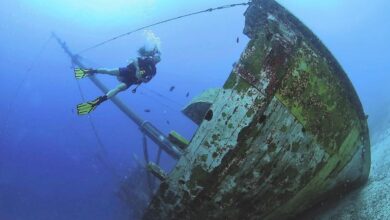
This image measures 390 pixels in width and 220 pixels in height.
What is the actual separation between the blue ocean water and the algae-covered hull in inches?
475

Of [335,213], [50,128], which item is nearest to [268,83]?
[335,213]

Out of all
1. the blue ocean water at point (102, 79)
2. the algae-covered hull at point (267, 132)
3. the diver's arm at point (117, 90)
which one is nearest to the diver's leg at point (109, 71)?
the diver's arm at point (117, 90)

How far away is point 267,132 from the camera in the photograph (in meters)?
3.41

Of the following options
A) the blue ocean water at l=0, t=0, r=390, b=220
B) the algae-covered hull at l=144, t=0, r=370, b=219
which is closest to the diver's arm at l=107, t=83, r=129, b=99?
the algae-covered hull at l=144, t=0, r=370, b=219

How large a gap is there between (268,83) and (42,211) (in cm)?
2106

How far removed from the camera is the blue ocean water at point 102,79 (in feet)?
77.8

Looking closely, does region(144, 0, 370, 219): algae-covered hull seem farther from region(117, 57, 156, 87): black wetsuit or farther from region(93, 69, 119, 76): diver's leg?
region(93, 69, 119, 76): diver's leg

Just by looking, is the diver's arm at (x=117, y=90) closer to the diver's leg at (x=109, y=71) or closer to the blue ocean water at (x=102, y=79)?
the diver's leg at (x=109, y=71)

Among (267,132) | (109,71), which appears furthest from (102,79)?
(267,132)

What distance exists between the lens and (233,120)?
11.1 feet

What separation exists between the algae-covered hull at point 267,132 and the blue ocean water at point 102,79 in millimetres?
12077

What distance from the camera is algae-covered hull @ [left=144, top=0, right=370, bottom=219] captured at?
3.40m

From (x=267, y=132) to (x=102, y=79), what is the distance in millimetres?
77031

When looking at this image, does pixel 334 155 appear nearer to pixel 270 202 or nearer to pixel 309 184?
pixel 309 184
